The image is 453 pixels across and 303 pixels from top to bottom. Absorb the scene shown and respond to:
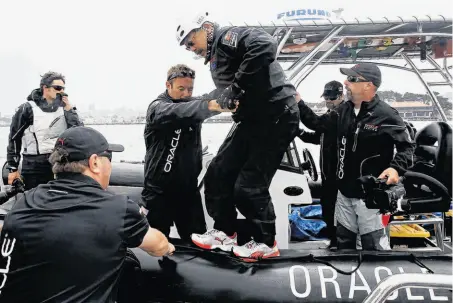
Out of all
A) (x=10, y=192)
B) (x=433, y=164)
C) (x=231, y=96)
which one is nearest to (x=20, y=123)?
(x=10, y=192)

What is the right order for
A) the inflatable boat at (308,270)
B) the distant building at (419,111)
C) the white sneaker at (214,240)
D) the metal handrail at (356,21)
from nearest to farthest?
the inflatable boat at (308,270)
the white sneaker at (214,240)
the metal handrail at (356,21)
the distant building at (419,111)

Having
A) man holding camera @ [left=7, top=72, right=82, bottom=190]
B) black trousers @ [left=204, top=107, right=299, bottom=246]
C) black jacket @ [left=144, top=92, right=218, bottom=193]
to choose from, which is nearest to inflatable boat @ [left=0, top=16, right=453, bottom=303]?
black trousers @ [left=204, top=107, right=299, bottom=246]

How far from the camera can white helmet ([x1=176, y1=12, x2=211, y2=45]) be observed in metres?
2.19

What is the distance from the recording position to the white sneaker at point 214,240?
2420 mm

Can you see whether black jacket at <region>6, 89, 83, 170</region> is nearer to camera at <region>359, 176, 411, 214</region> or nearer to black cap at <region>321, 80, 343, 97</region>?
black cap at <region>321, 80, 343, 97</region>

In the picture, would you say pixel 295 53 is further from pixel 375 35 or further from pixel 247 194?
pixel 247 194

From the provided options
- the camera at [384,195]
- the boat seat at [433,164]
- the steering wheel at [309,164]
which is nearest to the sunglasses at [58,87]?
the steering wheel at [309,164]

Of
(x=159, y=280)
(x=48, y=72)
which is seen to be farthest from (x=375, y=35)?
(x=48, y=72)

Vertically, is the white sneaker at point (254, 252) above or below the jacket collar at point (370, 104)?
below

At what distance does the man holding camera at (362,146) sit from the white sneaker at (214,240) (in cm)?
86

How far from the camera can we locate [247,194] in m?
2.26

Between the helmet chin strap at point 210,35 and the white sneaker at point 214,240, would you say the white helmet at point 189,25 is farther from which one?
the white sneaker at point 214,240

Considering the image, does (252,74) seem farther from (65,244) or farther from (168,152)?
(65,244)

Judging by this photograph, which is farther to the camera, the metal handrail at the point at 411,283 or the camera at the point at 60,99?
the camera at the point at 60,99
